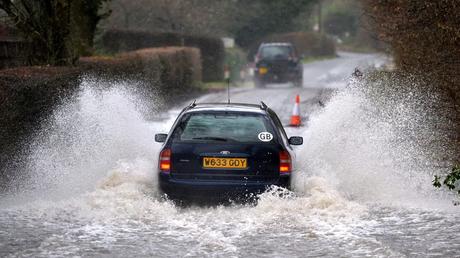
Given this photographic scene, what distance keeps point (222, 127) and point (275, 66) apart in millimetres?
29028

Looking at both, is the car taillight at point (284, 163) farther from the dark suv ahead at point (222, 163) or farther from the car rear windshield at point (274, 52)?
the car rear windshield at point (274, 52)

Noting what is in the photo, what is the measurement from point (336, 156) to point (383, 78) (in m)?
3.98

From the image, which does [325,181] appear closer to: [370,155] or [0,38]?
[370,155]

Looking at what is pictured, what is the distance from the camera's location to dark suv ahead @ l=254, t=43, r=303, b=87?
131 ft

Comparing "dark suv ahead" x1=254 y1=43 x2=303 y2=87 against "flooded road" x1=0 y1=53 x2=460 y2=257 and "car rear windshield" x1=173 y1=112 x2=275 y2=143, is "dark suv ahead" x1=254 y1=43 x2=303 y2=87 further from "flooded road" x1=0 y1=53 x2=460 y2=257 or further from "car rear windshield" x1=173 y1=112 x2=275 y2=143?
"car rear windshield" x1=173 y1=112 x2=275 y2=143

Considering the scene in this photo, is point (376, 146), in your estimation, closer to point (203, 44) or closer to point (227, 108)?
point (227, 108)

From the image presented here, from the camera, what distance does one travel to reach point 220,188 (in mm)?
10734

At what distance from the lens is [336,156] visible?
14.6m

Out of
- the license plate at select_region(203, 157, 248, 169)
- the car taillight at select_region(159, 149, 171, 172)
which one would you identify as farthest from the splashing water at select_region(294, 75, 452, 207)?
the car taillight at select_region(159, 149, 171, 172)

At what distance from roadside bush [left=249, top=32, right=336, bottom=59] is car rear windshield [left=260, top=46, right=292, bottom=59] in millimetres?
25269

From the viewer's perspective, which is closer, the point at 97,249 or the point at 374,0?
the point at 97,249

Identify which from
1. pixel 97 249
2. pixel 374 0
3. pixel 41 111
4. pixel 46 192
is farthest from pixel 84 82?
pixel 97 249

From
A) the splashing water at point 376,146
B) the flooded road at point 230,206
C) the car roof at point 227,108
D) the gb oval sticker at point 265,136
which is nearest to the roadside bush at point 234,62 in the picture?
the splashing water at point 376,146

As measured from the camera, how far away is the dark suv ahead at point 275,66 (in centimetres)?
3988
